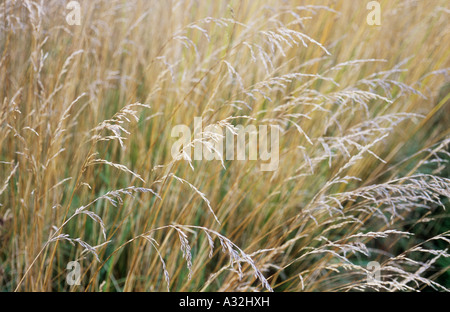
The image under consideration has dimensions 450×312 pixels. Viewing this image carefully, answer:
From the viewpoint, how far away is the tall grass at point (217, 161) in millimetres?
1267

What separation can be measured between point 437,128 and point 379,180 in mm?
392

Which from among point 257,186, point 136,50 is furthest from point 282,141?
point 136,50

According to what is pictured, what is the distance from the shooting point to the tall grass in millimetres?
1267

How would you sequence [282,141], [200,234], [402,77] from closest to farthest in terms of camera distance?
[200,234], [282,141], [402,77]

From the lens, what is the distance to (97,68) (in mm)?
1628

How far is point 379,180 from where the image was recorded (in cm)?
168

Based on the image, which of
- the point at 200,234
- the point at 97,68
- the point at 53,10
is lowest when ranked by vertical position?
the point at 200,234

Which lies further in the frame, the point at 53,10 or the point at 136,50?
the point at 136,50

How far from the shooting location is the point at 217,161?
150 cm
